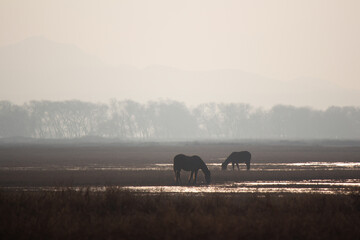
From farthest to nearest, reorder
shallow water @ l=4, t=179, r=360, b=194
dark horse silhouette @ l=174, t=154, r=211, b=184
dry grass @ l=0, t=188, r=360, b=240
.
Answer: dark horse silhouette @ l=174, t=154, r=211, b=184, shallow water @ l=4, t=179, r=360, b=194, dry grass @ l=0, t=188, r=360, b=240

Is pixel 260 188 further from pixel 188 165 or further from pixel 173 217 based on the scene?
pixel 173 217

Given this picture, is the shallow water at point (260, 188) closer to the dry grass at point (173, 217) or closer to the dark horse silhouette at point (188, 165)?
the dark horse silhouette at point (188, 165)

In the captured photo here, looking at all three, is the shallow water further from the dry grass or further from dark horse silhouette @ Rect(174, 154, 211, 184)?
the dry grass

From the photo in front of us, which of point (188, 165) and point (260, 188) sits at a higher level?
point (188, 165)

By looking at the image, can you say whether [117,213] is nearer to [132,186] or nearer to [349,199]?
[349,199]

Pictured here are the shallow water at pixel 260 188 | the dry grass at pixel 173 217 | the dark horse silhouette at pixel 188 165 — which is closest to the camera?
the dry grass at pixel 173 217

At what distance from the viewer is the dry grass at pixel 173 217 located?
17344 millimetres

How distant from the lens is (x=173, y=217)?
61.0 ft

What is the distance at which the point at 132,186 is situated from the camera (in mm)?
32406

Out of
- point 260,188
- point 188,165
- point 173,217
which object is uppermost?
point 188,165

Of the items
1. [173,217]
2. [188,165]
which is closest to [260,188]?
[188,165]

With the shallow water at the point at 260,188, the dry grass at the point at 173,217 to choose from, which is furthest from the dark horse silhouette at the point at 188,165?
the dry grass at the point at 173,217

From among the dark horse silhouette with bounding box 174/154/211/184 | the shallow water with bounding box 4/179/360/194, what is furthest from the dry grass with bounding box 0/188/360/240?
the dark horse silhouette with bounding box 174/154/211/184

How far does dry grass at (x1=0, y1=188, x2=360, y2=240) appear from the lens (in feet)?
56.9
